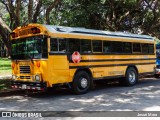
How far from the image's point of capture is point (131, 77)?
1606cm

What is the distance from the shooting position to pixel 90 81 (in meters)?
13.5

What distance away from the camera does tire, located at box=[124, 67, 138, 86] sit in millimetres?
15734

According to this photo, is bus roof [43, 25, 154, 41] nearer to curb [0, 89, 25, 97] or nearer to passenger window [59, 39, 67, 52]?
passenger window [59, 39, 67, 52]

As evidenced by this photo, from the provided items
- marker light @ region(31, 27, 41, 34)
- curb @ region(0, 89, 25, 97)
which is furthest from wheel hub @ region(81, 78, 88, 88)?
marker light @ region(31, 27, 41, 34)

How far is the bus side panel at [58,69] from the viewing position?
11.7 m

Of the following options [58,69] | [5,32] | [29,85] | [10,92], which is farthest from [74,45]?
[5,32]

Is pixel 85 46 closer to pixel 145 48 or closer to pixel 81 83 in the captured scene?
pixel 81 83

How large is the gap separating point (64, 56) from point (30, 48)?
1.31 metres

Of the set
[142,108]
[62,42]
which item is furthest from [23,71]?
[142,108]

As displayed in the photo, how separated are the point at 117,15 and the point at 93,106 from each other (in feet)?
50.3

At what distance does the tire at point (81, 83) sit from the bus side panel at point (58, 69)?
0.48 metres

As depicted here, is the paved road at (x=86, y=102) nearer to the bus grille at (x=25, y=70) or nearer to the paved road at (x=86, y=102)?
the paved road at (x=86, y=102)

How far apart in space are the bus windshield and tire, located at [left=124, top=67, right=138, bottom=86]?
5.41 meters

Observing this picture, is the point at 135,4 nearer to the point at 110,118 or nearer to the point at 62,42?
the point at 62,42
